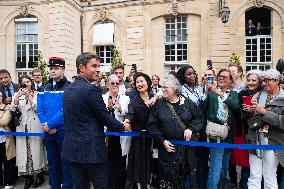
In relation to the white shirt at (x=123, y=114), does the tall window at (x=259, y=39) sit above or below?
above

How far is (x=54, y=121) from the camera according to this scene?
489 centimetres

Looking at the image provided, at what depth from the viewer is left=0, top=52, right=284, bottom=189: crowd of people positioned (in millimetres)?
3641

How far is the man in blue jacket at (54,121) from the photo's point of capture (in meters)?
4.91

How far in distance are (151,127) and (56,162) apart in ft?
5.80

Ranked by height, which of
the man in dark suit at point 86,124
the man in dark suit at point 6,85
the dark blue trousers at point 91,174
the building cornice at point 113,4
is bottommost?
the dark blue trousers at point 91,174

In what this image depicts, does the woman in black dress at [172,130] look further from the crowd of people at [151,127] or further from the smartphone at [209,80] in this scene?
the smartphone at [209,80]

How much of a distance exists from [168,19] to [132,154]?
16162 mm

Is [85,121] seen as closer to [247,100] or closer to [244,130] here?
[247,100]

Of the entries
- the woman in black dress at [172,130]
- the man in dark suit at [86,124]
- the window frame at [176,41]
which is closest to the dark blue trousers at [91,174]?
the man in dark suit at [86,124]

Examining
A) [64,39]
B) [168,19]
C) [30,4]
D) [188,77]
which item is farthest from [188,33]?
[188,77]

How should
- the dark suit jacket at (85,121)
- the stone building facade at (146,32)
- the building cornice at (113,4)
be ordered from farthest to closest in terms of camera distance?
the building cornice at (113,4) → the stone building facade at (146,32) → the dark suit jacket at (85,121)

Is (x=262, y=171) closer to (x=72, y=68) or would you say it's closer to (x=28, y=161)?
(x=28, y=161)

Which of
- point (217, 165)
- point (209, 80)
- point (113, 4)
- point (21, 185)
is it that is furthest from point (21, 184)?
point (113, 4)

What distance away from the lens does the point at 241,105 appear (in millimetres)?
4625
